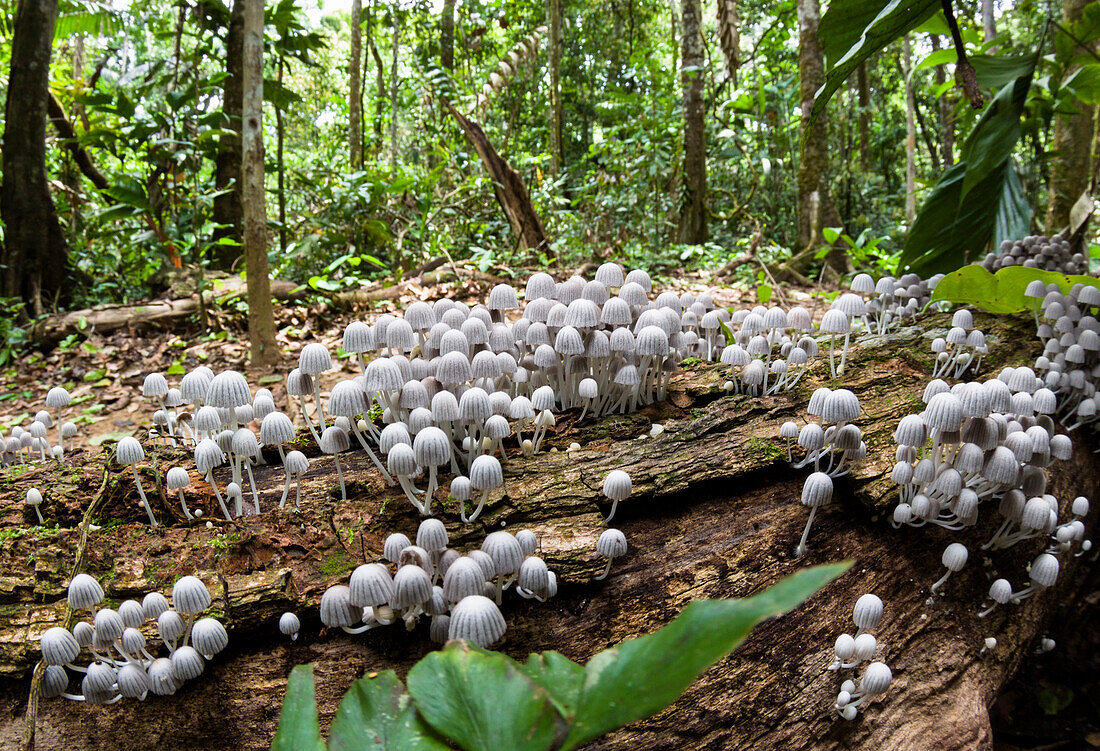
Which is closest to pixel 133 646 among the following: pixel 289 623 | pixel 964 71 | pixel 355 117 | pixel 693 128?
pixel 289 623

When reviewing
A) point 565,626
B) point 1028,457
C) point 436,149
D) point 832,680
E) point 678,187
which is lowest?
point 832,680

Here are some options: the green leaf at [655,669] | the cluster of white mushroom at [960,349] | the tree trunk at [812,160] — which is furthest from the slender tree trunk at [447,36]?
the green leaf at [655,669]

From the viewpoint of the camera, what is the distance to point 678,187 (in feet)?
27.0

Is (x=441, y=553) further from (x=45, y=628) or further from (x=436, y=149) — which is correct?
(x=436, y=149)

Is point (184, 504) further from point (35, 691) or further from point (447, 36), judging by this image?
point (447, 36)

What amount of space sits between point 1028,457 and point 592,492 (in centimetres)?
132

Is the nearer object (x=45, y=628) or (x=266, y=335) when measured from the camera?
(x=45, y=628)

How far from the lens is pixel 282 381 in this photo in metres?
4.59

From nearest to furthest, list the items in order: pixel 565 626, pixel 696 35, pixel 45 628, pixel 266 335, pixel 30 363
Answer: pixel 45 628 → pixel 565 626 → pixel 266 335 → pixel 30 363 → pixel 696 35

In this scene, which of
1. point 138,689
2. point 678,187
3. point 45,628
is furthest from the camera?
point 678,187

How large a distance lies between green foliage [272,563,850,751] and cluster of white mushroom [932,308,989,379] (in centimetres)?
226

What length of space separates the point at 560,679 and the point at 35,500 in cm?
194

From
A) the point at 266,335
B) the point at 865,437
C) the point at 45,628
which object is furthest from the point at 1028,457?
the point at 266,335

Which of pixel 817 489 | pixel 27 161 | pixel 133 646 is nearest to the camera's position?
pixel 133 646
